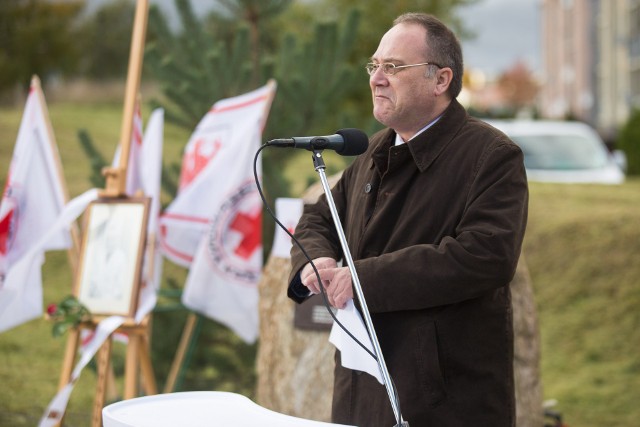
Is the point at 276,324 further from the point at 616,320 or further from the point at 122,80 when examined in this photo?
the point at 122,80

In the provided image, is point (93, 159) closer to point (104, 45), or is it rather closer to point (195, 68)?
point (195, 68)

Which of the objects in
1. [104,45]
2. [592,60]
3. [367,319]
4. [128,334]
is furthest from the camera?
[592,60]

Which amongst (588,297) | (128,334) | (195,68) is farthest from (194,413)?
(588,297)

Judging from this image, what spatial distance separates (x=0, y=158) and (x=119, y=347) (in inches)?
332

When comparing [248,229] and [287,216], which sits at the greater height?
[287,216]

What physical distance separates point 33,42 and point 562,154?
59.5ft

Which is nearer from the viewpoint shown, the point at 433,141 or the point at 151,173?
the point at 433,141

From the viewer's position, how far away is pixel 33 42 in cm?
2695

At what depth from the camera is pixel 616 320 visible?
29.5 ft

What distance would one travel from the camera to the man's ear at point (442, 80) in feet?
10.1

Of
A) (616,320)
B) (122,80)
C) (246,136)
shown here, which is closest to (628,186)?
(616,320)

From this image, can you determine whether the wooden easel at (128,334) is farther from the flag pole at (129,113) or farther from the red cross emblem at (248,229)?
the red cross emblem at (248,229)

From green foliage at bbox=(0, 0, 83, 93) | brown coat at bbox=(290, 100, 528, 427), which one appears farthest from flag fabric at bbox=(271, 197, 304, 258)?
green foliage at bbox=(0, 0, 83, 93)

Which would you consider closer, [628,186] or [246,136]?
[246,136]
